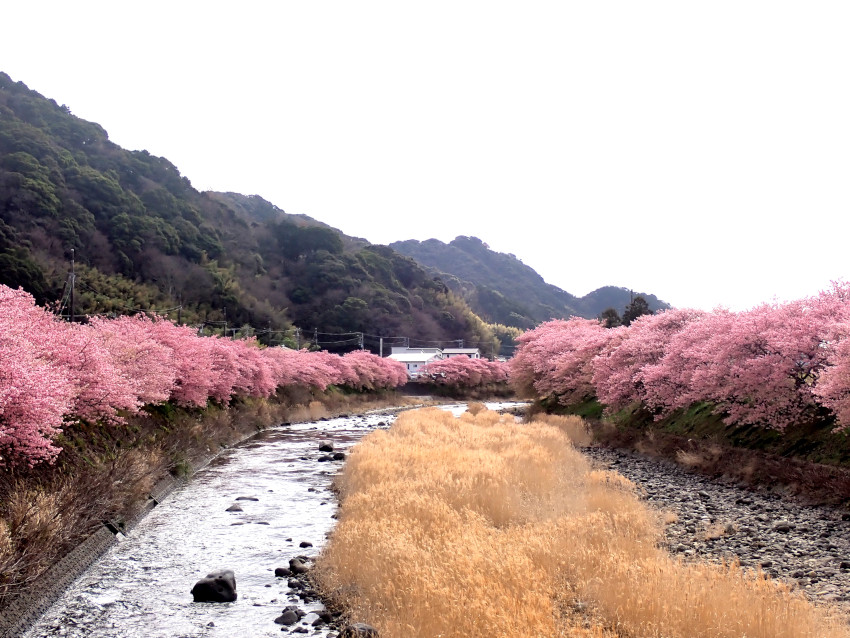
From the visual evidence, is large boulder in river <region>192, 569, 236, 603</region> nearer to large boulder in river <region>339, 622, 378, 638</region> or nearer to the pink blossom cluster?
large boulder in river <region>339, 622, 378, 638</region>

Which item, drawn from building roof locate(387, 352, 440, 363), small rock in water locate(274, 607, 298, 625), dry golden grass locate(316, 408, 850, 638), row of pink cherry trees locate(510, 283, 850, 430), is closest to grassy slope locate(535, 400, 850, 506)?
row of pink cherry trees locate(510, 283, 850, 430)

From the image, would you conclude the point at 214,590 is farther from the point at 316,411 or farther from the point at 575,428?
the point at 316,411

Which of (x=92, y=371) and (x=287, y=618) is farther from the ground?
(x=92, y=371)

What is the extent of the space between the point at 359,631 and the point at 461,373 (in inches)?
3265

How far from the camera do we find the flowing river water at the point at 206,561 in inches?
380

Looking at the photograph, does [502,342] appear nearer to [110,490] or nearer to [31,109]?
[31,109]

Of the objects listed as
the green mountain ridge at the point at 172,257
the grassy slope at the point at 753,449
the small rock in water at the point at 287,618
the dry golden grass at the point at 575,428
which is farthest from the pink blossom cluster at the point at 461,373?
the small rock in water at the point at 287,618

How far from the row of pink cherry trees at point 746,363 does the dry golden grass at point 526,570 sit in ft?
22.2

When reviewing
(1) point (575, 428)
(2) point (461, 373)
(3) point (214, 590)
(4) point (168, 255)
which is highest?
(4) point (168, 255)

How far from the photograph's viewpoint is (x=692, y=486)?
20281 millimetres

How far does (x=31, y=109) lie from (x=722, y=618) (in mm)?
126198

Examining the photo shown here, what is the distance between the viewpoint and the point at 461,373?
9125 cm

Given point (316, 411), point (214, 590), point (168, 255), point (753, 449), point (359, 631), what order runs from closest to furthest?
point (359, 631), point (214, 590), point (753, 449), point (316, 411), point (168, 255)

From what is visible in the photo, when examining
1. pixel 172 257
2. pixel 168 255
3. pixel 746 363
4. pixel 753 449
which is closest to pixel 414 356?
pixel 172 257
